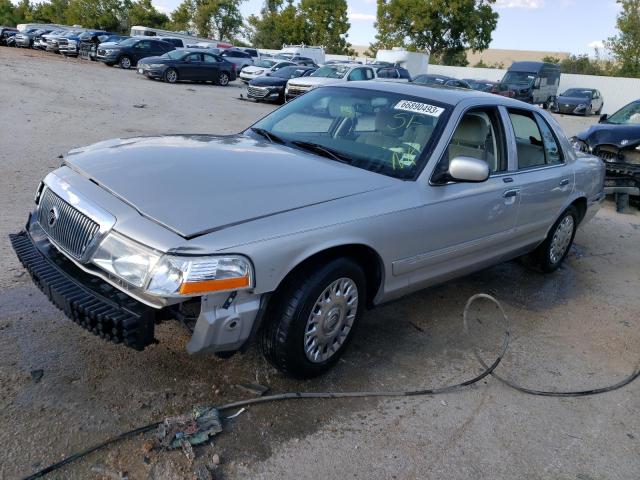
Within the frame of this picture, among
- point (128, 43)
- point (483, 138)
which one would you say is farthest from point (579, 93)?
point (483, 138)

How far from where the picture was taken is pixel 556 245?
222 inches

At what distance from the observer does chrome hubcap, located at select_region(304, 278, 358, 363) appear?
3.25 meters

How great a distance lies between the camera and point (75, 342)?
11.7 feet

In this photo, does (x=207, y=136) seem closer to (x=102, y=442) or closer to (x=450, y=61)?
(x=102, y=442)

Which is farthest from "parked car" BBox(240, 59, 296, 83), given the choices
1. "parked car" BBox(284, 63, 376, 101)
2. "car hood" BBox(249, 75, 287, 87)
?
"parked car" BBox(284, 63, 376, 101)

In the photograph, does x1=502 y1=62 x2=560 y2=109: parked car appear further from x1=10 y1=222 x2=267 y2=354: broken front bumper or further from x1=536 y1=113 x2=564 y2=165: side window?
x1=10 y1=222 x2=267 y2=354: broken front bumper

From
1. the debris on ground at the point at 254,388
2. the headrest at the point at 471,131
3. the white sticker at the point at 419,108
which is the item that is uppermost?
the white sticker at the point at 419,108

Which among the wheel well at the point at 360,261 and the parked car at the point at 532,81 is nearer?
the wheel well at the point at 360,261

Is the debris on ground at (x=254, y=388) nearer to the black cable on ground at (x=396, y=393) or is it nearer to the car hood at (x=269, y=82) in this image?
the black cable on ground at (x=396, y=393)

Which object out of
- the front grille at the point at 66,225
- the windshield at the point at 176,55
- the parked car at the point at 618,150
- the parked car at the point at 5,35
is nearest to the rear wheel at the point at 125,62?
the windshield at the point at 176,55

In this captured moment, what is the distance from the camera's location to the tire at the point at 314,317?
308cm

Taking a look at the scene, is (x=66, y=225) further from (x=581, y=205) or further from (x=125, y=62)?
(x=125, y=62)

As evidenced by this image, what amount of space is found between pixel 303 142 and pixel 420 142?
831 millimetres

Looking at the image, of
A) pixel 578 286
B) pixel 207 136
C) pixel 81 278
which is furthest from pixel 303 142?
pixel 578 286
